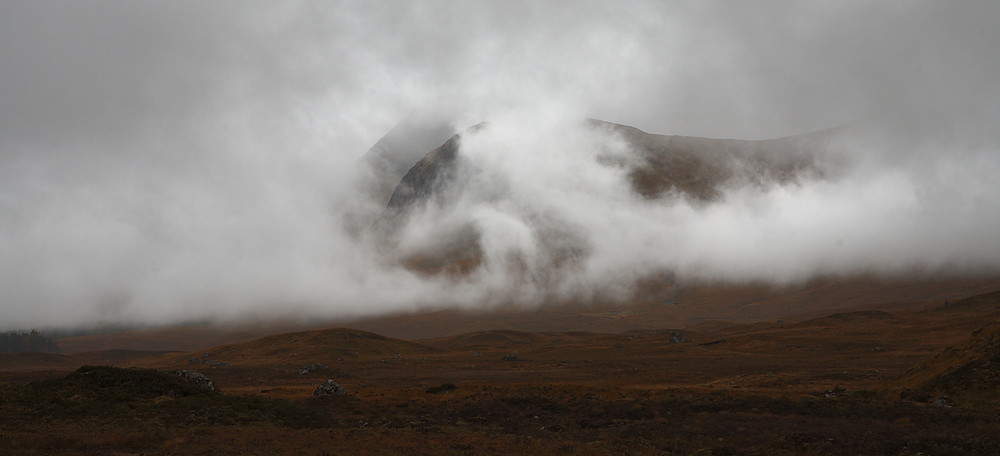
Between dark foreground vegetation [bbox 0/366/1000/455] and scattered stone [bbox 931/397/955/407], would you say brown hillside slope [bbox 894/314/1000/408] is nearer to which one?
scattered stone [bbox 931/397/955/407]

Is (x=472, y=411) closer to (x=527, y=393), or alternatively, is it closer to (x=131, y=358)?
(x=527, y=393)

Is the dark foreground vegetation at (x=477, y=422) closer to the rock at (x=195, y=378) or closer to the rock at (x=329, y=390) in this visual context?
the rock at (x=329, y=390)

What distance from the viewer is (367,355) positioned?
113938 mm

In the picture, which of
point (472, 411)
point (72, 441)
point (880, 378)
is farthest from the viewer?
point (880, 378)

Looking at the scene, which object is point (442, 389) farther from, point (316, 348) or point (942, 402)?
point (316, 348)

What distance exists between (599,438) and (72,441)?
26290 millimetres

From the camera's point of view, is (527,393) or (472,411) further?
(527,393)

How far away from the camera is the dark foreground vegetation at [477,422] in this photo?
28.0m

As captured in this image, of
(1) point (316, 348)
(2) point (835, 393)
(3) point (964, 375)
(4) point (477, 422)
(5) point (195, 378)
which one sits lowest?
(2) point (835, 393)

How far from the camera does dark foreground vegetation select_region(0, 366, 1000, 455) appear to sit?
28.0 metres

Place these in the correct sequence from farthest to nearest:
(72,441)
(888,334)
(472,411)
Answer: (888,334), (472,411), (72,441)

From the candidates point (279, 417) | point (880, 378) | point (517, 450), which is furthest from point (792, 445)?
point (880, 378)

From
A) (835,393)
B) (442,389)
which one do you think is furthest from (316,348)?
(835,393)

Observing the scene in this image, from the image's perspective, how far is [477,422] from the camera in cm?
3956
